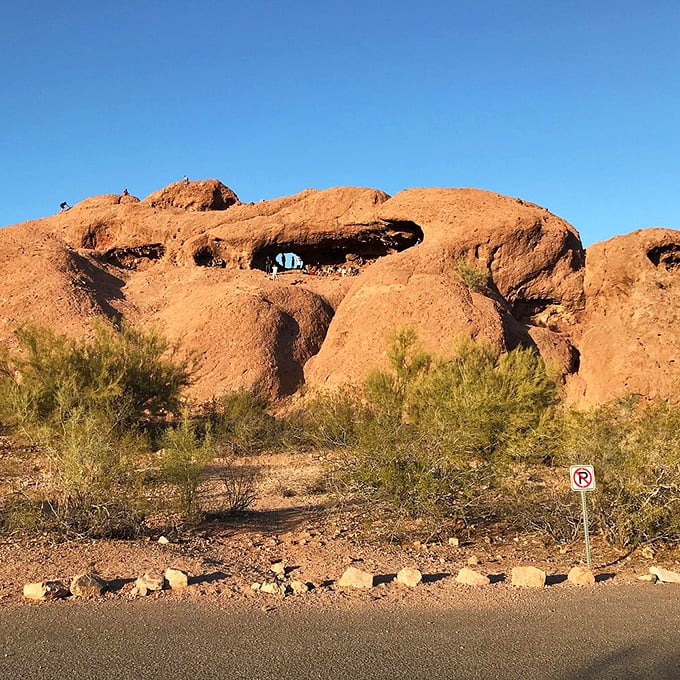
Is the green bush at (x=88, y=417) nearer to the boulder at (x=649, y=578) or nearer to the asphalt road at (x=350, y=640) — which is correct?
the asphalt road at (x=350, y=640)

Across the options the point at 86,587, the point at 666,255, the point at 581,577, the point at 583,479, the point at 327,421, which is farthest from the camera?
the point at 666,255

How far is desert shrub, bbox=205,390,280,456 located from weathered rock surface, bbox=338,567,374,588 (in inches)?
405

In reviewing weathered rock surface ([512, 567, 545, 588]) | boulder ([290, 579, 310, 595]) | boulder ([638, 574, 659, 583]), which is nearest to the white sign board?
boulder ([638, 574, 659, 583])

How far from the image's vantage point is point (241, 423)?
19609 mm

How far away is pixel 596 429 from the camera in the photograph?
989cm

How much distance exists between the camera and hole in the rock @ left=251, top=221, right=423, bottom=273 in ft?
113

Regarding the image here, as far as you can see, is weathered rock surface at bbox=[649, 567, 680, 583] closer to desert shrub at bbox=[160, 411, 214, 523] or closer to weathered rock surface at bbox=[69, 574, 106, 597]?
weathered rock surface at bbox=[69, 574, 106, 597]

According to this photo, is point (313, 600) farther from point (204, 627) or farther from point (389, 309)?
point (389, 309)

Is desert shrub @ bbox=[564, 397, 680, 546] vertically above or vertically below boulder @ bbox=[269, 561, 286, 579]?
above

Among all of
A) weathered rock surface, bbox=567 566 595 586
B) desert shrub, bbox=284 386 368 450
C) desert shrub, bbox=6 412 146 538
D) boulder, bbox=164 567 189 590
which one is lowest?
weathered rock surface, bbox=567 566 595 586

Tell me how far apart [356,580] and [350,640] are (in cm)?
155

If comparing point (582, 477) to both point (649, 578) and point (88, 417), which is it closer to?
point (649, 578)

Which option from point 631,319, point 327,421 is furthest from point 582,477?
point 631,319

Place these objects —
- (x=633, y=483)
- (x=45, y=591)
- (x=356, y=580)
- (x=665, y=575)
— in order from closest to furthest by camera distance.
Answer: (x=45, y=591), (x=356, y=580), (x=665, y=575), (x=633, y=483)
